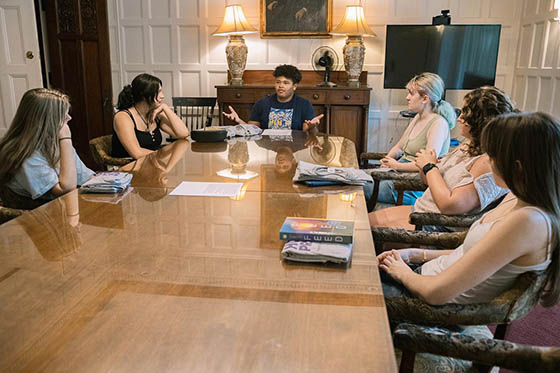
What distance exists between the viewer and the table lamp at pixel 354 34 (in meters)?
4.82

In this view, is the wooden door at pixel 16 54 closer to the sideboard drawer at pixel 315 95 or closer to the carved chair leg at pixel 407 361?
the sideboard drawer at pixel 315 95

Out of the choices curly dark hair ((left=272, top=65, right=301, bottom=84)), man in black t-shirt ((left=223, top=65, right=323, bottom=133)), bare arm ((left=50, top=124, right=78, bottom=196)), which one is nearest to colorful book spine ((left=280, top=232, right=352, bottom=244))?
bare arm ((left=50, top=124, right=78, bottom=196))

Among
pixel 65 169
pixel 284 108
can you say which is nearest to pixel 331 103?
pixel 284 108

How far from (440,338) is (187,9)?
499 cm

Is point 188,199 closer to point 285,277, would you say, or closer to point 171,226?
point 171,226

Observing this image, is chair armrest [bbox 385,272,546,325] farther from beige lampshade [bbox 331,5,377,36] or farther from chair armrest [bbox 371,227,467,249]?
beige lampshade [bbox 331,5,377,36]

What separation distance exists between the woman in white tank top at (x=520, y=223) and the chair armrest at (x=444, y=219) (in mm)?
685

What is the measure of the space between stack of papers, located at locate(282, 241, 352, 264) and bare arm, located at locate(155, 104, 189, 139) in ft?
8.09

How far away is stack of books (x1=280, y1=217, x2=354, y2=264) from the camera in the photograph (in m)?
1.33

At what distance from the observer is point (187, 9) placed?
535cm

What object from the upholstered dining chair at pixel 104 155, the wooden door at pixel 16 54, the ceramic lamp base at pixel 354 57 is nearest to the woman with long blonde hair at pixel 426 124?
the upholstered dining chair at pixel 104 155

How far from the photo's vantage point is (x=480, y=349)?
1.07m

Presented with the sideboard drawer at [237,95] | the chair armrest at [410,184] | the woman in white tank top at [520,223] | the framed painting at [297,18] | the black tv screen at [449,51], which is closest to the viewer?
the woman in white tank top at [520,223]

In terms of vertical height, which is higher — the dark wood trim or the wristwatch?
the dark wood trim
